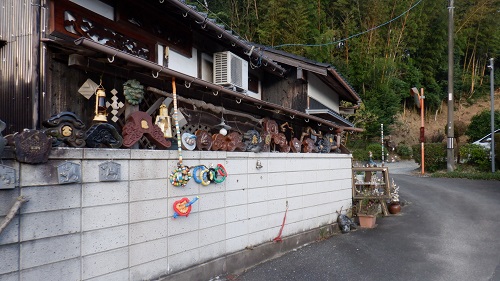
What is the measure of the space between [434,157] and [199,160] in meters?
16.3

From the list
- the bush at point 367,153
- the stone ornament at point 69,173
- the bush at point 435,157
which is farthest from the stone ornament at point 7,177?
the bush at point 367,153

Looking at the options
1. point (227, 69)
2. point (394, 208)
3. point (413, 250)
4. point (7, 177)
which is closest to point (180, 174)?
point (7, 177)

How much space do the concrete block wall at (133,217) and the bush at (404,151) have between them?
2184cm

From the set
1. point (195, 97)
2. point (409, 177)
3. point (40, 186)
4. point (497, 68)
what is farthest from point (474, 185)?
point (497, 68)

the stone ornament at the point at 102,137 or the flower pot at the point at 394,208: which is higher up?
the stone ornament at the point at 102,137

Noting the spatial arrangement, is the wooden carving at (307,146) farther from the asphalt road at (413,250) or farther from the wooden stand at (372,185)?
the wooden stand at (372,185)

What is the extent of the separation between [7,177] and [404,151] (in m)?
26.6

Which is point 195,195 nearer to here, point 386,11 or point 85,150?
point 85,150

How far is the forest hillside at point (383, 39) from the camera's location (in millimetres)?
18828

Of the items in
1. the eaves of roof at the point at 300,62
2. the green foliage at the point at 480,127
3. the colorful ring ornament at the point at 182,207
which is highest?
the eaves of roof at the point at 300,62

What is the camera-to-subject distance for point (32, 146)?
3.15 meters

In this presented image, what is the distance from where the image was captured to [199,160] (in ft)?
16.8

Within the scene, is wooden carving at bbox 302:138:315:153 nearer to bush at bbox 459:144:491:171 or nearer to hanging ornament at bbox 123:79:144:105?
hanging ornament at bbox 123:79:144:105

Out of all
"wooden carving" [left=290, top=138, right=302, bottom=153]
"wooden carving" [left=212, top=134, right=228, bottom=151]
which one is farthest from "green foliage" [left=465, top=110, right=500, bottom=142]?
"wooden carving" [left=212, top=134, right=228, bottom=151]
